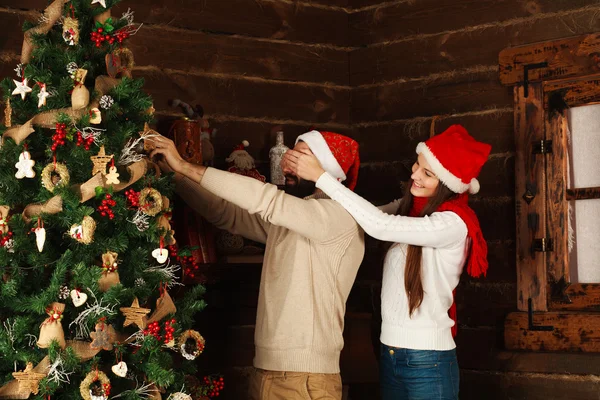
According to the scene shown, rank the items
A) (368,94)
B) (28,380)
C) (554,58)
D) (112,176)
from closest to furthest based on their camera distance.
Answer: (28,380)
(112,176)
(554,58)
(368,94)

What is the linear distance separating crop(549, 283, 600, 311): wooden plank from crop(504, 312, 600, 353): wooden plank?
35 millimetres

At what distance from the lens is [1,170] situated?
2400 millimetres

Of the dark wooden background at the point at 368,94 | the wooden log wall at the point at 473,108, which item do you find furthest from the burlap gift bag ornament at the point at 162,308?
the wooden log wall at the point at 473,108

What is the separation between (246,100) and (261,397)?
1.77 meters

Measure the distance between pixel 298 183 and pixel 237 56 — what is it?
1.22 meters

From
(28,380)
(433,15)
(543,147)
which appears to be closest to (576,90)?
(543,147)

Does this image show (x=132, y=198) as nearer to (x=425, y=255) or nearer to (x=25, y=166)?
(x=25, y=166)

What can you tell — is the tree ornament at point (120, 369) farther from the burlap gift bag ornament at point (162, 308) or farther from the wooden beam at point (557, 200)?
the wooden beam at point (557, 200)

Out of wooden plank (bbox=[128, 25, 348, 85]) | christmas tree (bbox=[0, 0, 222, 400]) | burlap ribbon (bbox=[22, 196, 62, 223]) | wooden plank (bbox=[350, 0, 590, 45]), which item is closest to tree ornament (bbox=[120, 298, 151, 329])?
christmas tree (bbox=[0, 0, 222, 400])

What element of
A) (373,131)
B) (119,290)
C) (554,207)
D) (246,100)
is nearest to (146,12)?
(246,100)

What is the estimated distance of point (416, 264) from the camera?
3137 mm

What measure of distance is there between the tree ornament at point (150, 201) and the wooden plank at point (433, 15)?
7.62 ft

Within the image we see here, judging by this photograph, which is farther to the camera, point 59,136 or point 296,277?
point 296,277

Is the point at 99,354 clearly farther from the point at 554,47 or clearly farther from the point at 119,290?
the point at 554,47
